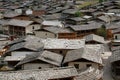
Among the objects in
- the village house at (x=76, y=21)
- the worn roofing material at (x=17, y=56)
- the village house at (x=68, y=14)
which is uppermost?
the worn roofing material at (x=17, y=56)

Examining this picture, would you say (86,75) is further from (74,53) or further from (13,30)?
(13,30)

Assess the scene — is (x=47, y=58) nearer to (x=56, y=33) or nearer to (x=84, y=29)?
(x=56, y=33)

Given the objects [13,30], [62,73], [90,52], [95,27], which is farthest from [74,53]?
[13,30]

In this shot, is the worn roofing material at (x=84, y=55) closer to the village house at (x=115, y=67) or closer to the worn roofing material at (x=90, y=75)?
the village house at (x=115, y=67)

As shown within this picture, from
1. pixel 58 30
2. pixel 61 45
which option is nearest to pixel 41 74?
pixel 61 45

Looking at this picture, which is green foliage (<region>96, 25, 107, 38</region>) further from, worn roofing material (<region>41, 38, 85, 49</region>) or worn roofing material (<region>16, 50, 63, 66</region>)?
worn roofing material (<region>16, 50, 63, 66</region>)

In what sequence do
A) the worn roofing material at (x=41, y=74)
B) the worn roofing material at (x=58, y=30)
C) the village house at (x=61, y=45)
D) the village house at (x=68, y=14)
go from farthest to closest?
the village house at (x=68, y=14), the worn roofing material at (x=58, y=30), the village house at (x=61, y=45), the worn roofing material at (x=41, y=74)

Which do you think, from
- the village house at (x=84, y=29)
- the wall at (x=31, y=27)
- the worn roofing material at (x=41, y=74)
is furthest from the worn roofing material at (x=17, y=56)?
the wall at (x=31, y=27)

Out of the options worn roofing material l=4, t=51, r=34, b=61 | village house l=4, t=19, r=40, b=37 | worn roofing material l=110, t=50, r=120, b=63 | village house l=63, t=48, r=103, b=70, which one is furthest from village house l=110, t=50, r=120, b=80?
village house l=4, t=19, r=40, b=37
